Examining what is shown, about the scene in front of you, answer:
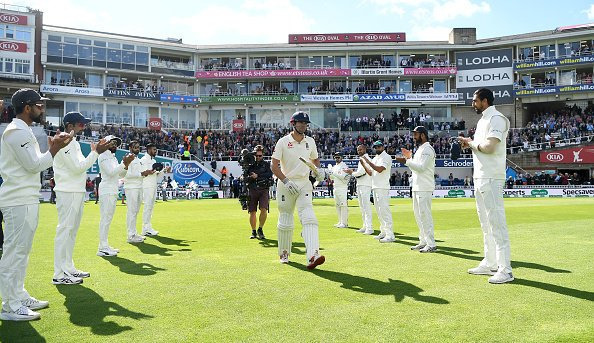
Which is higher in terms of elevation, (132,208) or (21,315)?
(132,208)

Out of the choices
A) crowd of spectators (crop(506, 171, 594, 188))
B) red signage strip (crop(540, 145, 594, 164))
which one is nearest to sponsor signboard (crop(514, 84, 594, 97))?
red signage strip (crop(540, 145, 594, 164))

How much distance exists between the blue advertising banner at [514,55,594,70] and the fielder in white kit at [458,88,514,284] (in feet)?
172

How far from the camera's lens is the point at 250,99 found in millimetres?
55250

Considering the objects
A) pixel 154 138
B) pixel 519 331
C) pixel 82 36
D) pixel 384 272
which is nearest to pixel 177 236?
pixel 384 272

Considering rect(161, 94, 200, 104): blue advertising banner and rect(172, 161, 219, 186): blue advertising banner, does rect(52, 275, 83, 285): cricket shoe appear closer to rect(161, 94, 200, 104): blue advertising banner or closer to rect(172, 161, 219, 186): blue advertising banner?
rect(172, 161, 219, 186): blue advertising banner

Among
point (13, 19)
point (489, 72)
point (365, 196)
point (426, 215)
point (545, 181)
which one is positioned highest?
point (13, 19)

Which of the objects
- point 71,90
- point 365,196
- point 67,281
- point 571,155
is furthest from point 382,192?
point 71,90

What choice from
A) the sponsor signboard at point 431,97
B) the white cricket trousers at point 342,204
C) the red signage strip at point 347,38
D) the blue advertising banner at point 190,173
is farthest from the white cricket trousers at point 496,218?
the red signage strip at point 347,38

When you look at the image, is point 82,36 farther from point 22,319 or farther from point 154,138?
point 22,319

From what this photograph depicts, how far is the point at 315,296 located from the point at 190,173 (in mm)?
40447

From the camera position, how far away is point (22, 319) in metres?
4.93

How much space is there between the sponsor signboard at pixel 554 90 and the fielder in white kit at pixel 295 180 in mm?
51343

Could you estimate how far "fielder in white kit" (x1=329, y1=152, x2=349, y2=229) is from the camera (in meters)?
14.6

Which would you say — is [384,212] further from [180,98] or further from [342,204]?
[180,98]
